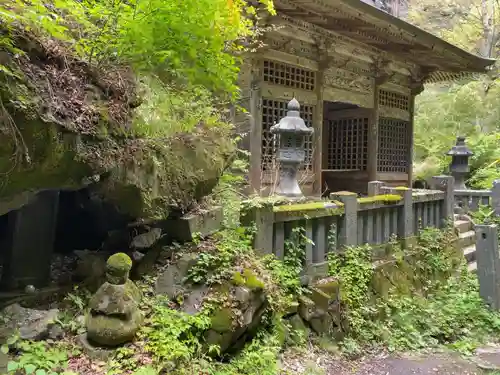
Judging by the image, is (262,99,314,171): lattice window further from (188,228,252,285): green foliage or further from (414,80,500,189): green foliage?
(414,80,500,189): green foliage

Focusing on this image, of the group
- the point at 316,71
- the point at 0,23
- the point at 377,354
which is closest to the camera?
the point at 0,23

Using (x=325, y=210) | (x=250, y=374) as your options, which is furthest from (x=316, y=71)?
(x=250, y=374)

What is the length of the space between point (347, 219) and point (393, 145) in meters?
7.46

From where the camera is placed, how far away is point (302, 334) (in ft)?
18.6

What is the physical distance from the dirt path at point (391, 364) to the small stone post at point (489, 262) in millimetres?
1541

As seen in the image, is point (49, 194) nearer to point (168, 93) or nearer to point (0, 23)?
point (168, 93)

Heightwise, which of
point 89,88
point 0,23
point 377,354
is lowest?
point 377,354

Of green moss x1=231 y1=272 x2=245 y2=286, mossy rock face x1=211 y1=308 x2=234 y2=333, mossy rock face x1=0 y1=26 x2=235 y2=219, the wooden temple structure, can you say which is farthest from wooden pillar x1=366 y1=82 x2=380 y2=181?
mossy rock face x1=211 y1=308 x2=234 y2=333

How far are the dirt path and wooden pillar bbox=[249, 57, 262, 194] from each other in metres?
3.88

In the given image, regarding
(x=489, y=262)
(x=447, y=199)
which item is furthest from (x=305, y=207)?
(x=447, y=199)

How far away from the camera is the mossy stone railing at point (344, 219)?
5.69m

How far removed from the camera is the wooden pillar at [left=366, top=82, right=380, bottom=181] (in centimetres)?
1233

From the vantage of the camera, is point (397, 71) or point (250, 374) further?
point (397, 71)

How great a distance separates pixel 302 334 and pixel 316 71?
6.68 meters
